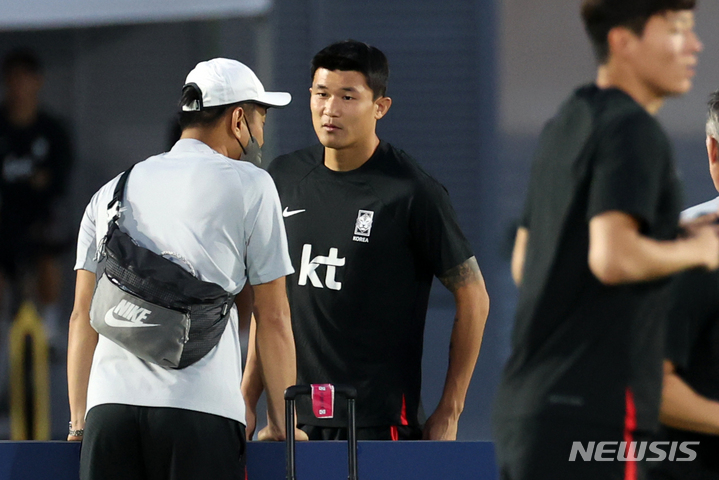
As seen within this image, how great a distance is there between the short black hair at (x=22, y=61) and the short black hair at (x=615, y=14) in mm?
5152

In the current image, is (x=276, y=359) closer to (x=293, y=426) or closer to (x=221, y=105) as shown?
(x=293, y=426)

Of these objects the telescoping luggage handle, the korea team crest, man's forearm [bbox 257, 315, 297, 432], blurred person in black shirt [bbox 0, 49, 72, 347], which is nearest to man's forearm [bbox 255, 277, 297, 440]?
man's forearm [bbox 257, 315, 297, 432]

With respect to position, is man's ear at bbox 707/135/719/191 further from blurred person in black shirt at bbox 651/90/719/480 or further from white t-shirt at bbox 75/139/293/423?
white t-shirt at bbox 75/139/293/423

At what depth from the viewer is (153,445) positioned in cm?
241

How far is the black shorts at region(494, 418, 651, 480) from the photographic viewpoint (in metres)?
1.67

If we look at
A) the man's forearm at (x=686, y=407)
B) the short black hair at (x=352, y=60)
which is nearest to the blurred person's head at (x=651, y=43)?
the man's forearm at (x=686, y=407)

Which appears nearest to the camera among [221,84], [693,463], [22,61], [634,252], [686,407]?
[634,252]

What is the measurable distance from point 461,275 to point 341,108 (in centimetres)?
59

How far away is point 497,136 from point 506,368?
5687mm

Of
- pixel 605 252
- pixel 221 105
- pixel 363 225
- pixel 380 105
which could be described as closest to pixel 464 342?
pixel 363 225

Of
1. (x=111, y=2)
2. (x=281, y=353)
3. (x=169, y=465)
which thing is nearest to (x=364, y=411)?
(x=281, y=353)

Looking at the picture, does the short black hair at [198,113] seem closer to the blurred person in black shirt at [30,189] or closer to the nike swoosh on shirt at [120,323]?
the nike swoosh on shirt at [120,323]

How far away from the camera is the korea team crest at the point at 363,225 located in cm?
306

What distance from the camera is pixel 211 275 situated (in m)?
2.44
